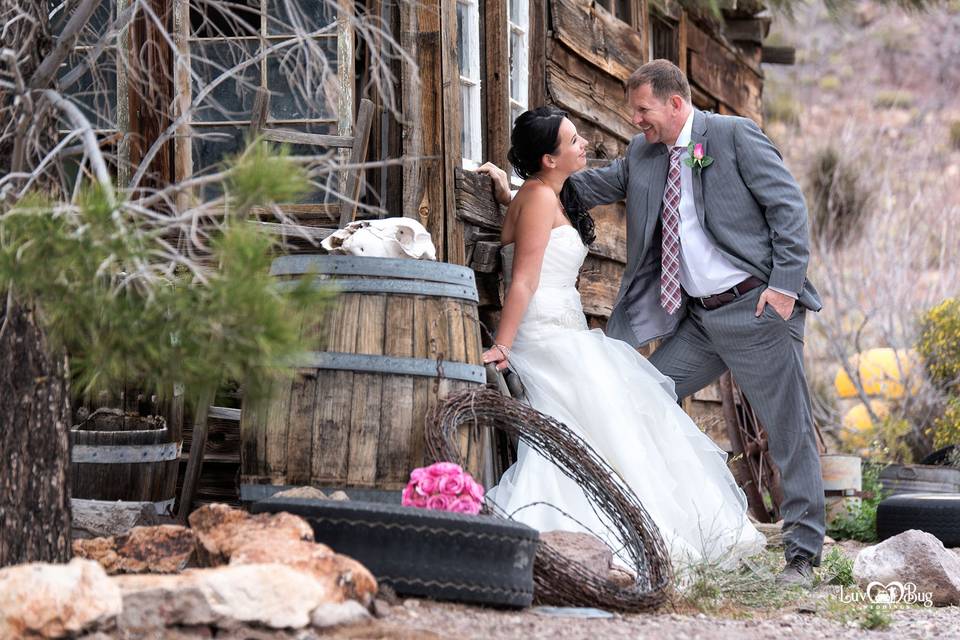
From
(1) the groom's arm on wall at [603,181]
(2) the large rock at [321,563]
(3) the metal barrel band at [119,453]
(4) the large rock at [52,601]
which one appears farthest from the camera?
(1) the groom's arm on wall at [603,181]

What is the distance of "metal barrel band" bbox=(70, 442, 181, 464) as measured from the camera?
14.6ft

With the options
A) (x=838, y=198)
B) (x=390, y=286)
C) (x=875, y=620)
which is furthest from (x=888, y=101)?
(x=390, y=286)

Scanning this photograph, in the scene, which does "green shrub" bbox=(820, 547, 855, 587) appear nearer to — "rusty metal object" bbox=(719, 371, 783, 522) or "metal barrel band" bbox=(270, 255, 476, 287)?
"rusty metal object" bbox=(719, 371, 783, 522)

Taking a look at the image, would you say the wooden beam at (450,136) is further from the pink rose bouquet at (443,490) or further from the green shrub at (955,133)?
the green shrub at (955,133)

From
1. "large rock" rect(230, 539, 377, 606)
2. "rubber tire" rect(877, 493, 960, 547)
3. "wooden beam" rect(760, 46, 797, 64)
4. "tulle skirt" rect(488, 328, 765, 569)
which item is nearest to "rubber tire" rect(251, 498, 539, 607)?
"large rock" rect(230, 539, 377, 606)

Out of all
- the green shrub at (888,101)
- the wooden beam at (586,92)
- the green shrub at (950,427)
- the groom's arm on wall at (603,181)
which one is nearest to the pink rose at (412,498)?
the groom's arm on wall at (603,181)

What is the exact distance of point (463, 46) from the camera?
5.52 metres

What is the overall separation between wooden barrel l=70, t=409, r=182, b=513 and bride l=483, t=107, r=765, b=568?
1.26 metres

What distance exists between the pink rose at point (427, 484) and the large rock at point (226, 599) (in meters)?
0.81

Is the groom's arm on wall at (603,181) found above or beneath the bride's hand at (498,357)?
Result: above

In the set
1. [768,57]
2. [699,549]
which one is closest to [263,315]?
[699,549]

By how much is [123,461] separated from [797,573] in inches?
102

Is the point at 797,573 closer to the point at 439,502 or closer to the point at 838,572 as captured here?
the point at 838,572

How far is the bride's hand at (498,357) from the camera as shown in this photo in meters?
4.82
